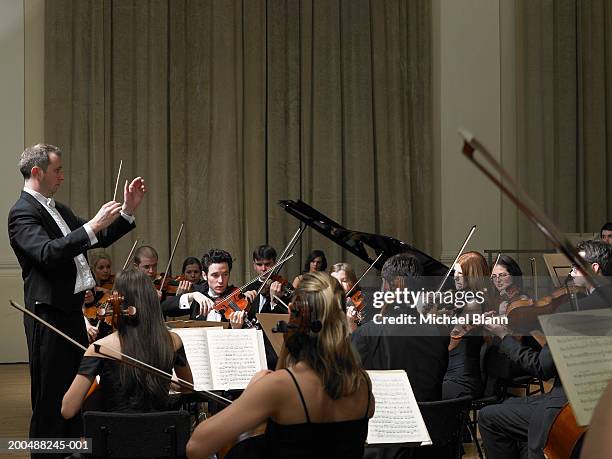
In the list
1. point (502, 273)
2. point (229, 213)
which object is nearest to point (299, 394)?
point (502, 273)

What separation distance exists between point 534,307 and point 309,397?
267 cm

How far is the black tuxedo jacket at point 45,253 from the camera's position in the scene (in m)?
3.56

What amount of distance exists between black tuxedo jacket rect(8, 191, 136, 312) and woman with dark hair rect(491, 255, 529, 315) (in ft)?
7.09

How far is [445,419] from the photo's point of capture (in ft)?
10.6

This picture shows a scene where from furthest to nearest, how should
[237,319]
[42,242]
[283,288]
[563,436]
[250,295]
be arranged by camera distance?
[283,288] < [250,295] < [237,319] < [42,242] < [563,436]

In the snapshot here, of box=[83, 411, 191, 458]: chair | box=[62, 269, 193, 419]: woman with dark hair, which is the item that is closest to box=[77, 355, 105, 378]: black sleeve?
box=[62, 269, 193, 419]: woman with dark hair

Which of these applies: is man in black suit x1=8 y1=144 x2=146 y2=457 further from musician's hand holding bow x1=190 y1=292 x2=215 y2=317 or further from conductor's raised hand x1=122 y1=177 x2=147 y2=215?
musician's hand holding bow x1=190 y1=292 x2=215 y2=317

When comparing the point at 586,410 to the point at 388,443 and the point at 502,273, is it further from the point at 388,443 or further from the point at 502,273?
the point at 502,273

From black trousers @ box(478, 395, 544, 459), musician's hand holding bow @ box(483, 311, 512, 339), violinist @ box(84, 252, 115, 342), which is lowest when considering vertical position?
black trousers @ box(478, 395, 544, 459)

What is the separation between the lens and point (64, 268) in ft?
12.0

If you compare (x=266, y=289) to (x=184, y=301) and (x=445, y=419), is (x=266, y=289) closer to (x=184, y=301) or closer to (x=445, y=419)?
(x=184, y=301)

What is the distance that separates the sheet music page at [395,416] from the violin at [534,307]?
1.45 meters

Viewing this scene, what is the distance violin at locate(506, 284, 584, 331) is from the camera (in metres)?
4.57

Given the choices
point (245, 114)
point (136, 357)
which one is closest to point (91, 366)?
point (136, 357)
